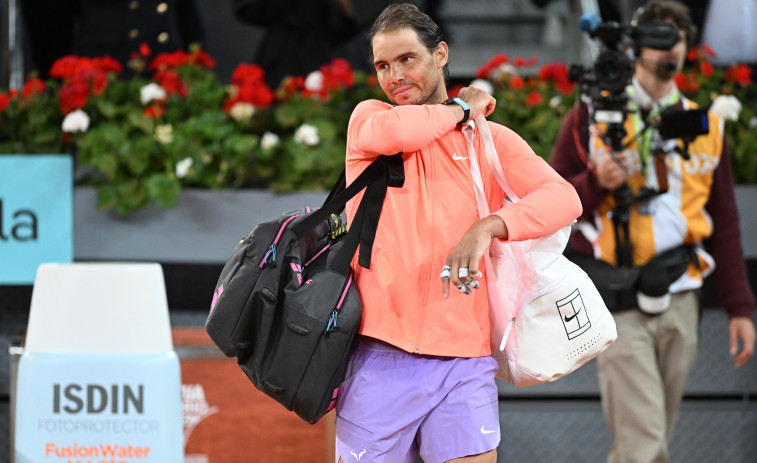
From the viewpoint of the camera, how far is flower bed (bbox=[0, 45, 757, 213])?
4496 millimetres

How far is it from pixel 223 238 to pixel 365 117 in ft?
7.62

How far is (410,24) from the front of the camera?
237 cm

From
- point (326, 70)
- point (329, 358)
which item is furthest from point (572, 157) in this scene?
point (329, 358)

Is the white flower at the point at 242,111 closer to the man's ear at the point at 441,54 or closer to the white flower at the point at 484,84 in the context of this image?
the white flower at the point at 484,84

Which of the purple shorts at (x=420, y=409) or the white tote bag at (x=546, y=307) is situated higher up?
the white tote bag at (x=546, y=307)

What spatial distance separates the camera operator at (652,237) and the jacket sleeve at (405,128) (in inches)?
55.9

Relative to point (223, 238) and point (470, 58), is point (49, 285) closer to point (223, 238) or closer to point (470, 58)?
point (223, 238)

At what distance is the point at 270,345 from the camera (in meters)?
2.38

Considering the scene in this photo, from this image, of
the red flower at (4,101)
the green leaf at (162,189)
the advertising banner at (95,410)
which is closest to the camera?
the advertising banner at (95,410)

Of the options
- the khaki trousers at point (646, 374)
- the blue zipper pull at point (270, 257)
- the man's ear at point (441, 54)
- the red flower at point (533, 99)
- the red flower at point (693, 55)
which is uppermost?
the man's ear at point (441, 54)

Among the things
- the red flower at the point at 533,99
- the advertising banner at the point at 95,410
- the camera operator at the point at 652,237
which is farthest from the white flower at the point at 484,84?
the advertising banner at the point at 95,410

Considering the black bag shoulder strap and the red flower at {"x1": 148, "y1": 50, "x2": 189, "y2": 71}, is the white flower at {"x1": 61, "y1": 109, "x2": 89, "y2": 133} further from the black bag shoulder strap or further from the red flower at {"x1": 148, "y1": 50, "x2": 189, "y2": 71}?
the black bag shoulder strap

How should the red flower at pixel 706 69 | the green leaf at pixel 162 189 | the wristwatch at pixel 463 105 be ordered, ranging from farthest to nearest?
1. the red flower at pixel 706 69
2. the green leaf at pixel 162 189
3. the wristwatch at pixel 463 105

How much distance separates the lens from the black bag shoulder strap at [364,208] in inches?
92.7
